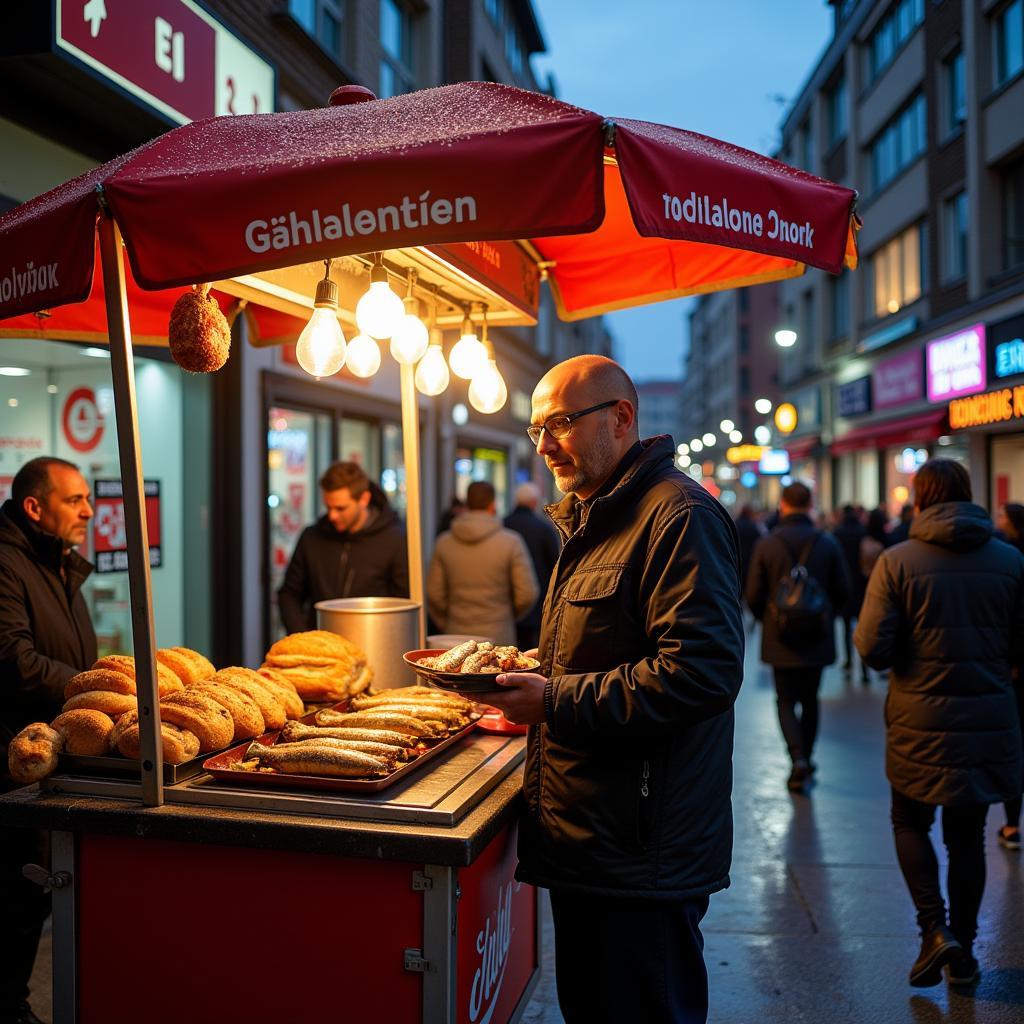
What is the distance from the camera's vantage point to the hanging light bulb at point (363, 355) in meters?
4.05

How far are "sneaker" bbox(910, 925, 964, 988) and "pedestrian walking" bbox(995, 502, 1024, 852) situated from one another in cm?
72

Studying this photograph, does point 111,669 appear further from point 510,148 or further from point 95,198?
point 510,148

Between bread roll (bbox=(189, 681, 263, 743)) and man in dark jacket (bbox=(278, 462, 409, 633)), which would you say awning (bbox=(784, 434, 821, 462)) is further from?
bread roll (bbox=(189, 681, 263, 743))

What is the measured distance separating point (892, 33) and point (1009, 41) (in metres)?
7.29

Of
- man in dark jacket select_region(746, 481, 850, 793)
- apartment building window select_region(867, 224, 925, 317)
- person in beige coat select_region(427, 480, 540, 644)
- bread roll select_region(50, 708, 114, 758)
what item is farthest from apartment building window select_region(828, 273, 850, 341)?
bread roll select_region(50, 708, 114, 758)

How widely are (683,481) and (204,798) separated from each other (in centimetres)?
168

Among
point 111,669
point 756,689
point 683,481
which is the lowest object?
point 756,689

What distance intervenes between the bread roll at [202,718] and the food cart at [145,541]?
157 millimetres

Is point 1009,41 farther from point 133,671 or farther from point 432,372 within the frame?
point 133,671

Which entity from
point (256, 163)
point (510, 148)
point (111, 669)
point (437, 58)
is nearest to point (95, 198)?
point (256, 163)

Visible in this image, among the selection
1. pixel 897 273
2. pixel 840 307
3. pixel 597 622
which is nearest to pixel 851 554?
pixel 597 622

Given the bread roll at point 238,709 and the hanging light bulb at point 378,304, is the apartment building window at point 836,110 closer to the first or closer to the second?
the hanging light bulb at point 378,304

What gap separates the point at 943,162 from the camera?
19.1m

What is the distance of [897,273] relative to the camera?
74.1 feet
